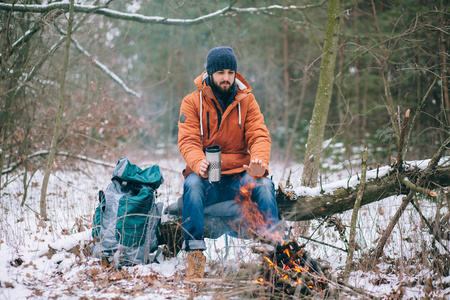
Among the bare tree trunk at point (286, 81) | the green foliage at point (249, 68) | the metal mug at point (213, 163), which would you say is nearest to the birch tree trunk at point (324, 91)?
the green foliage at point (249, 68)

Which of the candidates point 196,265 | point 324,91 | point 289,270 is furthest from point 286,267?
point 324,91

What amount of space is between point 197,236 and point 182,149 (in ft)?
2.86

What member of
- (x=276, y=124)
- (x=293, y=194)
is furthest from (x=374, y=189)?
(x=276, y=124)

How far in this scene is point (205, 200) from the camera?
3.33 meters

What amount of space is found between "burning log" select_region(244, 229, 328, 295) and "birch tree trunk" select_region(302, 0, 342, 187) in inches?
68.0

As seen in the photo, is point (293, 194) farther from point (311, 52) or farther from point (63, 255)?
point (311, 52)

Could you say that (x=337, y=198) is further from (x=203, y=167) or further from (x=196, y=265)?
(x=196, y=265)

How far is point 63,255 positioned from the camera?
320cm

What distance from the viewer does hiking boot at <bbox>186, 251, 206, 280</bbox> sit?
9.39 feet

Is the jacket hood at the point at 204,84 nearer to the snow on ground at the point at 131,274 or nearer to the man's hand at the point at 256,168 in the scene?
the man's hand at the point at 256,168

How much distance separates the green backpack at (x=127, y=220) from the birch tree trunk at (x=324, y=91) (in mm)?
2122

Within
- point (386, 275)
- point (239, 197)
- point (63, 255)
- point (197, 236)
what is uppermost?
point (239, 197)

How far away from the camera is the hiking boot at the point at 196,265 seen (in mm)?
2861

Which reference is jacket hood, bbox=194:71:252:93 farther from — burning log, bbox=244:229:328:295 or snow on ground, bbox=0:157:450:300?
burning log, bbox=244:229:328:295
